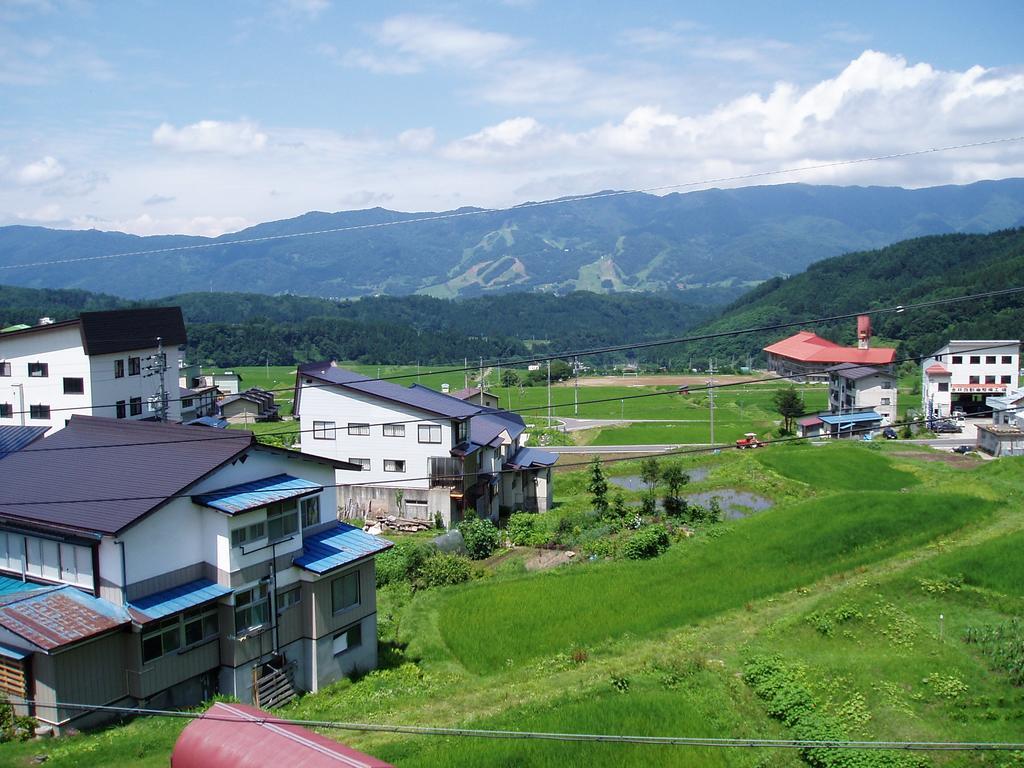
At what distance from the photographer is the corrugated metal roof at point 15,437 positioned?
18156 mm

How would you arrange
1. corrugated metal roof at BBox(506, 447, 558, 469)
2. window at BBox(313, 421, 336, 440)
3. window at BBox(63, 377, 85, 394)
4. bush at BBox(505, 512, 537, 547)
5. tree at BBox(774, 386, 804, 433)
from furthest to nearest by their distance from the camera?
tree at BBox(774, 386, 804, 433) < corrugated metal roof at BBox(506, 447, 558, 469) < window at BBox(63, 377, 85, 394) < window at BBox(313, 421, 336, 440) < bush at BBox(505, 512, 537, 547)

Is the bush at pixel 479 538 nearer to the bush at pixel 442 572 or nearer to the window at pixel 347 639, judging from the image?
the bush at pixel 442 572

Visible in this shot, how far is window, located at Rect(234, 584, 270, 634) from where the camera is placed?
1337 cm

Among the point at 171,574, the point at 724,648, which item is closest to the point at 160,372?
the point at 171,574

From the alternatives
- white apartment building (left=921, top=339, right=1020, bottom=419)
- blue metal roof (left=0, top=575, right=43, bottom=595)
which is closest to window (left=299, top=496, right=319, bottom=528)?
blue metal roof (left=0, top=575, right=43, bottom=595)

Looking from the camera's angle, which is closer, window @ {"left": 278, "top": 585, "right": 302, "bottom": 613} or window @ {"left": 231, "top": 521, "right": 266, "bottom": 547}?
window @ {"left": 231, "top": 521, "right": 266, "bottom": 547}

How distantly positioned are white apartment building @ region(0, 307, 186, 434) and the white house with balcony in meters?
14.8

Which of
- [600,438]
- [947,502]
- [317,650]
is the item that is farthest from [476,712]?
[600,438]

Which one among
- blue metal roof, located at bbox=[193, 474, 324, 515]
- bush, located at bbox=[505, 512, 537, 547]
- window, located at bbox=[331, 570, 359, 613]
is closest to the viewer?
blue metal roof, located at bbox=[193, 474, 324, 515]

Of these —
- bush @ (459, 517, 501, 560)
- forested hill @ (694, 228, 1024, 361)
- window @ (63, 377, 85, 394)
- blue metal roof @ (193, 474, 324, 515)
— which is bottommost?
bush @ (459, 517, 501, 560)

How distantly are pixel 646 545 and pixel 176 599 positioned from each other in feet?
41.6

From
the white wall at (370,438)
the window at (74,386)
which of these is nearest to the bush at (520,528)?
the white wall at (370,438)

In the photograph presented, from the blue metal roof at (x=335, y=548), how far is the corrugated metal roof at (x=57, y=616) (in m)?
3.21

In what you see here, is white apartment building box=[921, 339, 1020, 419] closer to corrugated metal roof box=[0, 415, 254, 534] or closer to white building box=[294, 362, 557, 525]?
white building box=[294, 362, 557, 525]
